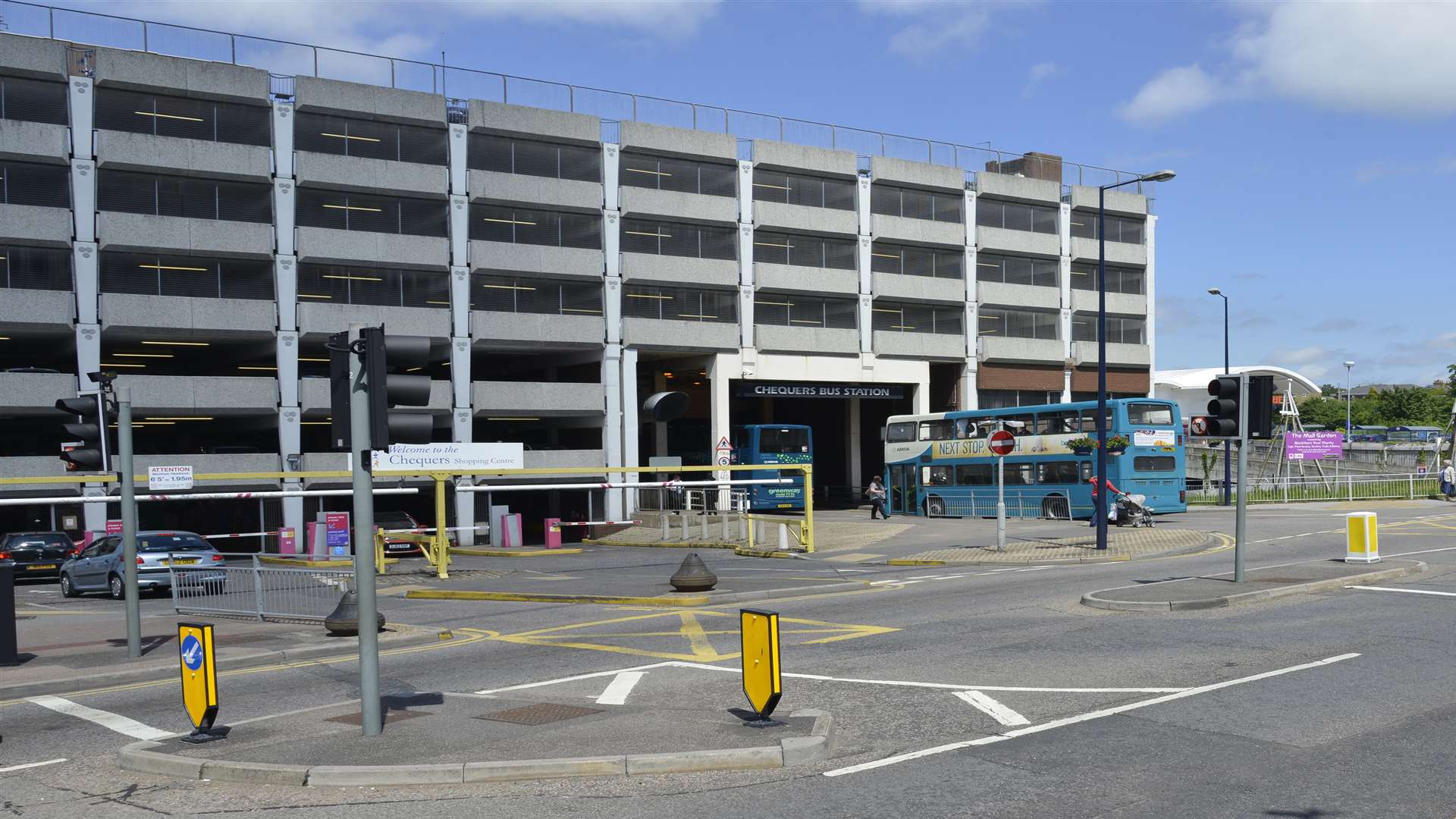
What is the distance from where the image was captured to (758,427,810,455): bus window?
52.9m

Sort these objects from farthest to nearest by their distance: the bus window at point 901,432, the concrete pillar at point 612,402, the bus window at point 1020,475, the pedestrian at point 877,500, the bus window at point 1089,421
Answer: the concrete pillar at point 612,402 < the bus window at point 901,432 < the pedestrian at point 877,500 < the bus window at point 1020,475 < the bus window at point 1089,421

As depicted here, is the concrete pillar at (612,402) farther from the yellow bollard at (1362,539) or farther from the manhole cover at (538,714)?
the manhole cover at (538,714)

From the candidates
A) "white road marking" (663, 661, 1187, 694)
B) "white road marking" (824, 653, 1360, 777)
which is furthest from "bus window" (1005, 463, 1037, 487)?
"white road marking" (663, 661, 1187, 694)

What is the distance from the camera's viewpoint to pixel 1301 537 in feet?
105

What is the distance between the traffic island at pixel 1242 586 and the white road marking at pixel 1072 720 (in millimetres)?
4579

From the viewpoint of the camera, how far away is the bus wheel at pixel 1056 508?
42.4 metres

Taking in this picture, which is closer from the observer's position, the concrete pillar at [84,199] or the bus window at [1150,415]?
the bus window at [1150,415]

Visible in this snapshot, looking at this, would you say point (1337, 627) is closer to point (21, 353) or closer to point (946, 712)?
point (946, 712)

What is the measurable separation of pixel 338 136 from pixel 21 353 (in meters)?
14.7

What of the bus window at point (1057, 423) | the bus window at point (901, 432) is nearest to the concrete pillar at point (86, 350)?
the bus window at point (901, 432)

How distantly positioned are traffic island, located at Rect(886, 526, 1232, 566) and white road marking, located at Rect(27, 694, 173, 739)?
64.5 feet

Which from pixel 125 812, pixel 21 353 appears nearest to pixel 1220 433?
pixel 125 812

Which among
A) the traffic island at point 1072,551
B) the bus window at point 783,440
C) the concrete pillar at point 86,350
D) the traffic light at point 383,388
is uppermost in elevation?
the concrete pillar at point 86,350

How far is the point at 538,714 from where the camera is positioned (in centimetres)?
1081
